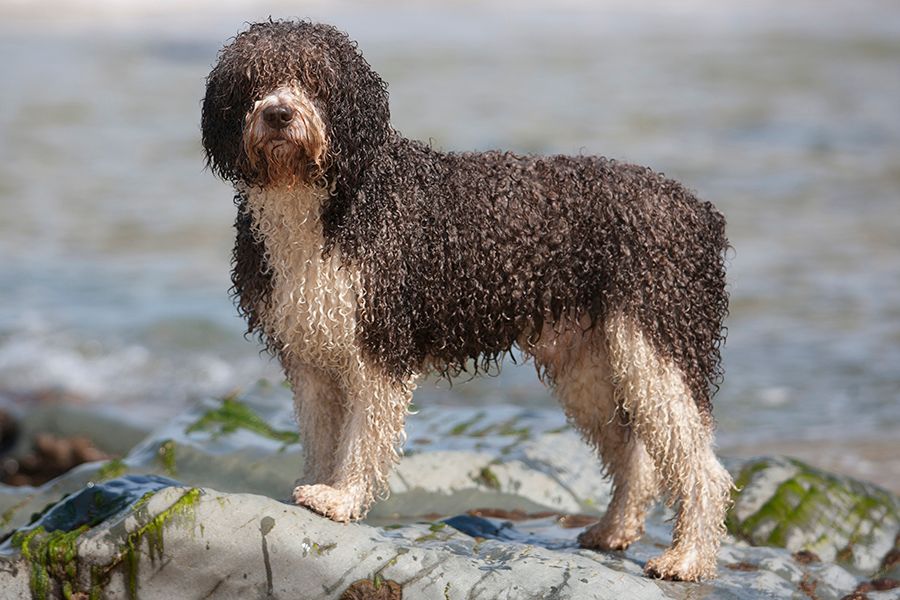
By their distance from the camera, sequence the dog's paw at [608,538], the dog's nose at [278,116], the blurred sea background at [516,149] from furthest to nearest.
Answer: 1. the blurred sea background at [516,149]
2. the dog's paw at [608,538]
3. the dog's nose at [278,116]

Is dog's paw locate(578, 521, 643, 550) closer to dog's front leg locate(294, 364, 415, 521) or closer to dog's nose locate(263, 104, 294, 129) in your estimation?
dog's front leg locate(294, 364, 415, 521)

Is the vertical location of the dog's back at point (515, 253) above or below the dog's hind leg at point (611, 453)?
above

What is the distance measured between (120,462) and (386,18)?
93.4 feet

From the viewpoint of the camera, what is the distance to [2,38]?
107ft

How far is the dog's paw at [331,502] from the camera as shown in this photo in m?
6.17

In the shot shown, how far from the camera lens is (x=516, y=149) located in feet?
67.4

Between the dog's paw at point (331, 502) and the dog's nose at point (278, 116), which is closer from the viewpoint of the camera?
the dog's nose at point (278, 116)

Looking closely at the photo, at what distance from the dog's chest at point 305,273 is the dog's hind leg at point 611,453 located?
131 centimetres

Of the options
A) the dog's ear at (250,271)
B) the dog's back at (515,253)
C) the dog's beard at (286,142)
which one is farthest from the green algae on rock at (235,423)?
the dog's beard at (286,142)

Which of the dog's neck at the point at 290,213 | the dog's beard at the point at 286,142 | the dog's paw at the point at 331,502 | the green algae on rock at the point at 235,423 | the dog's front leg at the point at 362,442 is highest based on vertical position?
the dog's beard at the point at 286,142

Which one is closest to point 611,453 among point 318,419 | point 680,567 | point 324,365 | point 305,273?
point 680,567

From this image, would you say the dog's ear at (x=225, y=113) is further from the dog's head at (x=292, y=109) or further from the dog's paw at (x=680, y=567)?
the dog's paw at (x=680, y=567)

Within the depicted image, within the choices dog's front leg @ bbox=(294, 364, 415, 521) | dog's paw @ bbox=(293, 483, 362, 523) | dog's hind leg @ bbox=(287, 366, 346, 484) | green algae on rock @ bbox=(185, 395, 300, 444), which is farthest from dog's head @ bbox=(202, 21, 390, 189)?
green algae on rock @ bbox=(185, 395, 300, 444)

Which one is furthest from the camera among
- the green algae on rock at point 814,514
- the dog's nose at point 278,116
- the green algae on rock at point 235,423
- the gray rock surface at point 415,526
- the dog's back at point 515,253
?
the green algae on rock at point 235,423
